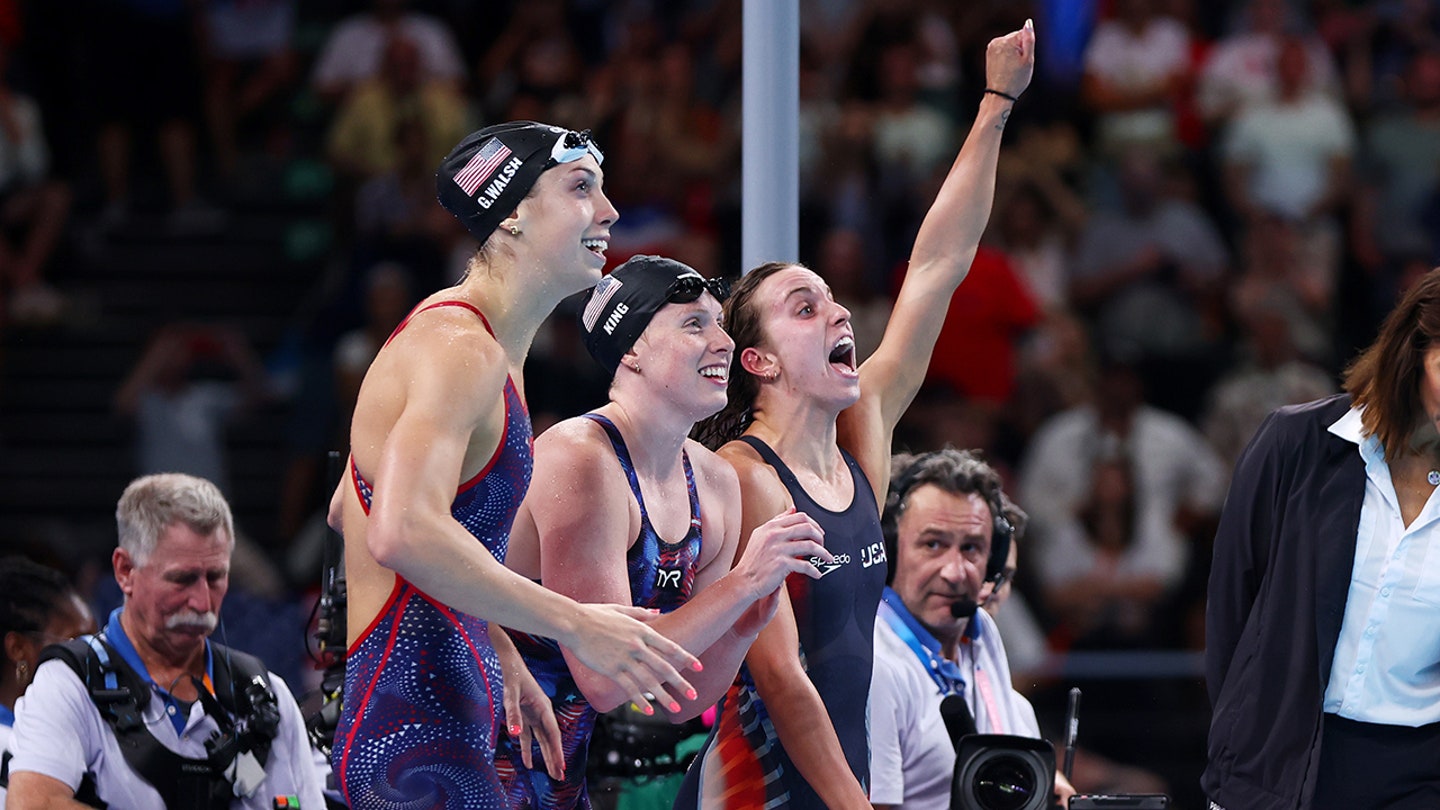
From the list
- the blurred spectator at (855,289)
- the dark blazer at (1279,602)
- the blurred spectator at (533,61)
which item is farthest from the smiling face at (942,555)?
the blurred spectator at (533,61)

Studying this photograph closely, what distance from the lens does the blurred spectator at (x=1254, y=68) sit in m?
10.4

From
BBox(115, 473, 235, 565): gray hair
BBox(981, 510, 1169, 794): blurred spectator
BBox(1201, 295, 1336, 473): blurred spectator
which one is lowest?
BBox(981, 510, 1169, 794): blurred spectator

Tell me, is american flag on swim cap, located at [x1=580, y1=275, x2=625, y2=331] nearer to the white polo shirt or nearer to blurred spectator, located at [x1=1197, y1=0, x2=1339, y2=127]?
the white polo shirt

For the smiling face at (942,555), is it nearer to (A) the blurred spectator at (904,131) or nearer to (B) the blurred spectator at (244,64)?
(A) the blurred spectator at (904,131)

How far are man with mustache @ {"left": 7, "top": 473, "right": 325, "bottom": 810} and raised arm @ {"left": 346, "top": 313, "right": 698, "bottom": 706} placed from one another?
183 cm

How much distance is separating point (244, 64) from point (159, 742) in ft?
23.5

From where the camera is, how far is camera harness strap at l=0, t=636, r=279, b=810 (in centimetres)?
468

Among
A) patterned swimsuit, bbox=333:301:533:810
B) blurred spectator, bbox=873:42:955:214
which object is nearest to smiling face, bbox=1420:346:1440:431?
patterned swimsuit, bbox=333:301:533:810

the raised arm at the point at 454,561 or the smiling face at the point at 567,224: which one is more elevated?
the smiling face at the point at 567,224

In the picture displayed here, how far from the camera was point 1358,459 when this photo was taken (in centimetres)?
401

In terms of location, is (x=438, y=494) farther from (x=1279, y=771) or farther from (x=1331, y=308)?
(x=1331, y=308)

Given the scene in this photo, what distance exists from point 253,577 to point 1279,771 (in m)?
5.58

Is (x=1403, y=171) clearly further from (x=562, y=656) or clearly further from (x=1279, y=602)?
(x=562, y=656)

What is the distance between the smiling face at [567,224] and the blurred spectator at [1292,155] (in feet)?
23.7
